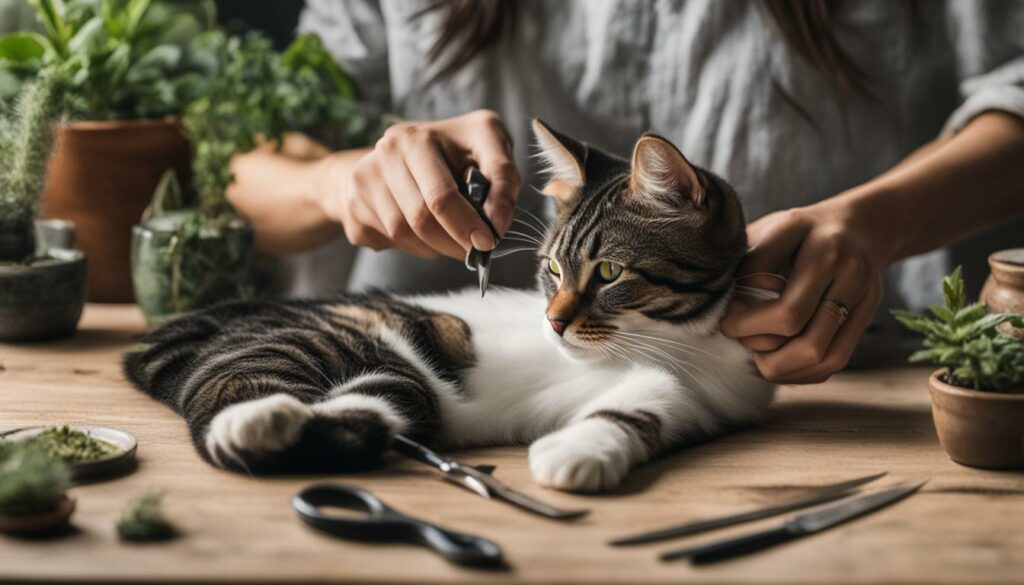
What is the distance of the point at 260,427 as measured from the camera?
0.99 meters

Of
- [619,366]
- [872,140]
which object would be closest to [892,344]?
[872,140]

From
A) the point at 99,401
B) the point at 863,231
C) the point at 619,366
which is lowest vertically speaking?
the point at 99,401

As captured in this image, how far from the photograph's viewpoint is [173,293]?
5.52 feet

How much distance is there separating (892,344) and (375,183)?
96 cm

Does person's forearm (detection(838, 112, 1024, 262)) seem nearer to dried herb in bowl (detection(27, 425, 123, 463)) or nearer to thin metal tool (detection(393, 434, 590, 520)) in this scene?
thin metal tool (detection(393, 434, 590, 520))

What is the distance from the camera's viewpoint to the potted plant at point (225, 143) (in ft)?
5.52

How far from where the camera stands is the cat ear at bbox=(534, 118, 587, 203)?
49.8 inches

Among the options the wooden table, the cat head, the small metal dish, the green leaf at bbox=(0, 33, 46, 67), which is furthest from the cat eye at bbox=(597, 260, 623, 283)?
the green leaf at bbox=(0, 33, 46, 67)

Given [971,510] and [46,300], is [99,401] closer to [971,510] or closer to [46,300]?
[46,300]

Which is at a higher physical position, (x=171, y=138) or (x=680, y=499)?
(x=171, y=138)

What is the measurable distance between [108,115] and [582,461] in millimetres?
1319

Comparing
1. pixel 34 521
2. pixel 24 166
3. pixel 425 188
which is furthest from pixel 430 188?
pixel 24 166

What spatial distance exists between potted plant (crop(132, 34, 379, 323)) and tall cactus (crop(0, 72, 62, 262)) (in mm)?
181

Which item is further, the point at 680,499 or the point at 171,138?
the point at 171,138
